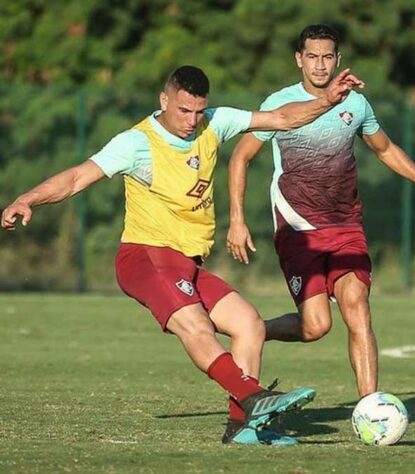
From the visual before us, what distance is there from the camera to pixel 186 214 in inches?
339

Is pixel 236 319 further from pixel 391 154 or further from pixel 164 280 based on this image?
pixel 391 154

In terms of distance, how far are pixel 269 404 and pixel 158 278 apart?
1046mm

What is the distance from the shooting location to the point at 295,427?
9.22 meters

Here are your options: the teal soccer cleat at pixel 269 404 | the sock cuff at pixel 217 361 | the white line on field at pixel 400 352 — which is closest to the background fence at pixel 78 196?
the white line on field at pixel 400 352

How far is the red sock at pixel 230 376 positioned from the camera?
8.16m

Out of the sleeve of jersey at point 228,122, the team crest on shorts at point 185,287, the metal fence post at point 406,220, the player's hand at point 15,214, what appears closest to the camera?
the player's hand at point 15,214

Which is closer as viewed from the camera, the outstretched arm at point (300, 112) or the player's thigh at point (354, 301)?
the outstretched arm at point (300, 112)

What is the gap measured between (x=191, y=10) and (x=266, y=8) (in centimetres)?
147

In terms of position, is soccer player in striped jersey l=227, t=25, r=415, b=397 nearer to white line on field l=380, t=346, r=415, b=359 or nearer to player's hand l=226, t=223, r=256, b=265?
player's hand l=226, t=223, r=256, b=265

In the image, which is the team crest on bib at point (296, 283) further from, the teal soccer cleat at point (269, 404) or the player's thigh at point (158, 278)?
the teal soccer cleat at point (269, 404)

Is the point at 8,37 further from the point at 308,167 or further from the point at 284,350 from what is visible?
the point at 308,167

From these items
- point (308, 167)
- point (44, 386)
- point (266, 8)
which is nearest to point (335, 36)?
point (308, 167)

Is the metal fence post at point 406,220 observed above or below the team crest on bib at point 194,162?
below

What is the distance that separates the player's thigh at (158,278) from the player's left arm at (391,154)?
1.82 meters
